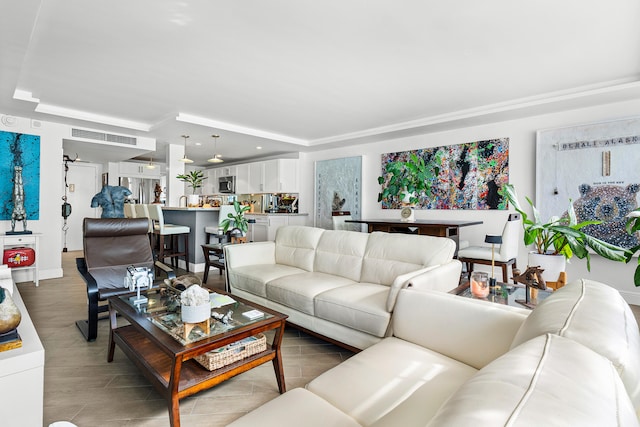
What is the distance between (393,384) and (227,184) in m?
8.36

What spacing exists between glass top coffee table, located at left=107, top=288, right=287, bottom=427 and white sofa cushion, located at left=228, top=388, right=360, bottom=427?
0.57 meters

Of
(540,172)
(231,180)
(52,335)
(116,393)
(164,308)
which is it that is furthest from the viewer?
(231,180)

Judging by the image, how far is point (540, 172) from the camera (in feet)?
14.0

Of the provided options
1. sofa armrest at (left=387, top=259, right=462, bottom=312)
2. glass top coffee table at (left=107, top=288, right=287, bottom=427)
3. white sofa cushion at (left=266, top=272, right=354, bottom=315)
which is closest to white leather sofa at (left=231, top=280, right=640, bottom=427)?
sofa armrest at (left=387, top=259, right=462, bottom=312)

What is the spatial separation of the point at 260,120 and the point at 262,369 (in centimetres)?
393

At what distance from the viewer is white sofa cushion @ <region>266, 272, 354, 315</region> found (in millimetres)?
2574

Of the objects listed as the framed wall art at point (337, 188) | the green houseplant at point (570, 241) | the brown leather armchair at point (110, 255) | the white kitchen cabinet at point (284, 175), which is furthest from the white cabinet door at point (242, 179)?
the green houseplant at point (570, 241)

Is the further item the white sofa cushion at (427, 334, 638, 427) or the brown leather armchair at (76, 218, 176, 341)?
the brown leather armchair at (76, 218, 176, 341)

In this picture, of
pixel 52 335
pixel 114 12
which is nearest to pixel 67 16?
pixel 114 12

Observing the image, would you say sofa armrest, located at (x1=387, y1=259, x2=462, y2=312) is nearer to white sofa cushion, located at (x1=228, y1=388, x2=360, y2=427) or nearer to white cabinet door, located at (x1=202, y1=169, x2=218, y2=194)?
white sofa cushion, located at (x1=228, y1=388, x2=360, y2=427)

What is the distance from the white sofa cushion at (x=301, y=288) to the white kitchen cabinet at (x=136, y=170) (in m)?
7.26

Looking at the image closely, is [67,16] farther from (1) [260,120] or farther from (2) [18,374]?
(1) [260,120]

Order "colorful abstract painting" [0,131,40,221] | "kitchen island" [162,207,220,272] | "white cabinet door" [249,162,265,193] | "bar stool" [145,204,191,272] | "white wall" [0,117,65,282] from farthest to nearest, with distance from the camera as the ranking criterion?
"white cabinet door" [249,162,265,193] → "kitchen island" [162,207,220,272] → "bar stool" [145,204,191,272] → "white wall" [0,117,65,282] → "colorful abstract painting" [0,131,40,221]

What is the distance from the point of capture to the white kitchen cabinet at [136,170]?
8195 millimetres
